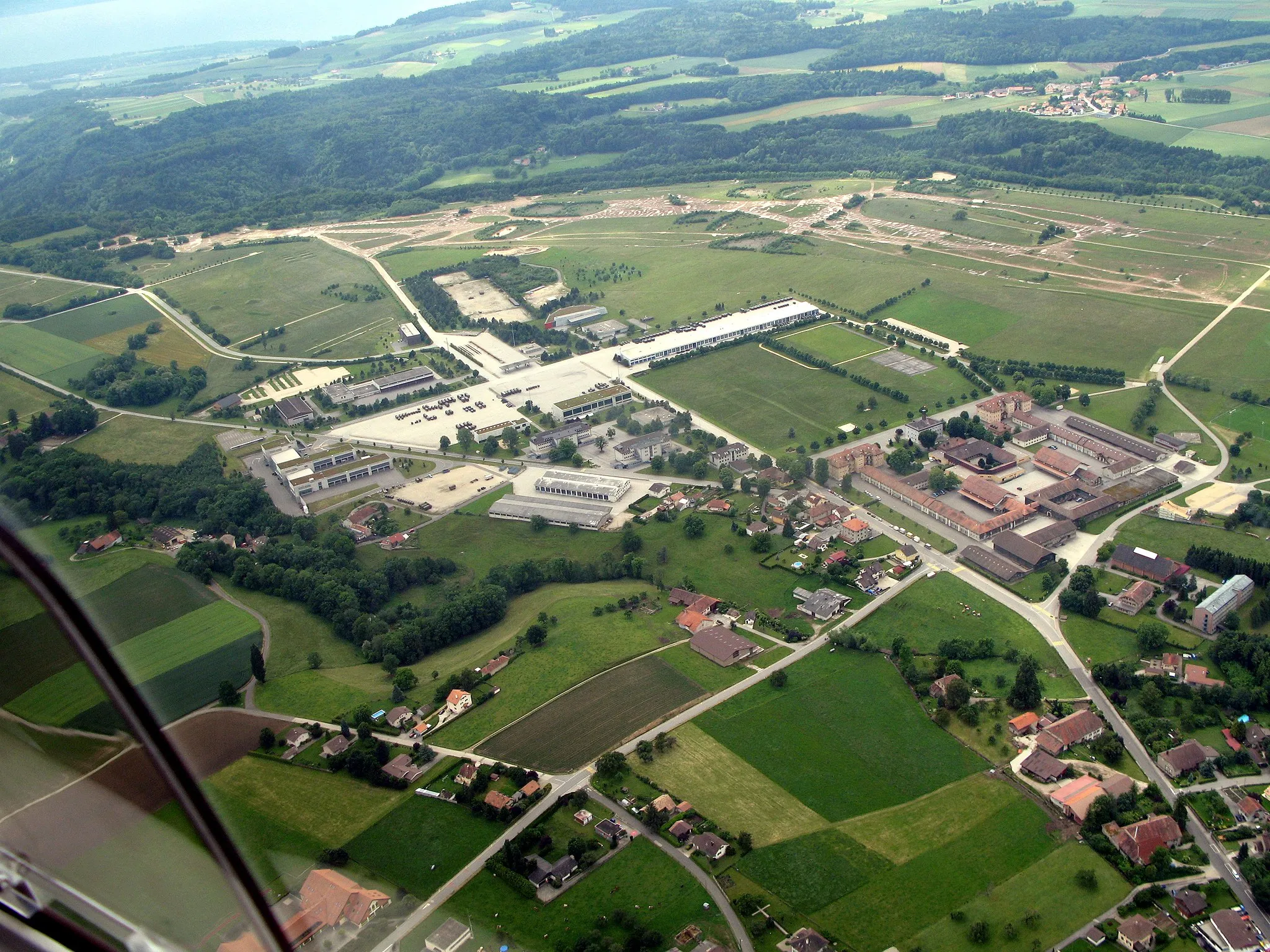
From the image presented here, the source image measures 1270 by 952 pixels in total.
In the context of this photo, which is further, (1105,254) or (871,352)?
(1105,254)

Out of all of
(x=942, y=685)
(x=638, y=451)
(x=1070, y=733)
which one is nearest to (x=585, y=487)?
(x=638, y=451)

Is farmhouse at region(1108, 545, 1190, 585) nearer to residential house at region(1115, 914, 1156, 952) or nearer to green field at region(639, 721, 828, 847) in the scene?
residential house at region(1115, 914, 1156, 952)

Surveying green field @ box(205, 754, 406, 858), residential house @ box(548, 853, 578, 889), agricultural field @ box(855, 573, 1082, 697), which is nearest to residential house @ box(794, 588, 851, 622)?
agricultural field @ box(855, 573, 1082, 697)

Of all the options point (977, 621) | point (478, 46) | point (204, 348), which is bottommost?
point (977, 621)

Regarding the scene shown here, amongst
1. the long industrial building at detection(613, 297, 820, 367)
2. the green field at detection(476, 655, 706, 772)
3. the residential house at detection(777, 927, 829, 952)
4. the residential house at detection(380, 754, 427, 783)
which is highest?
the long industrial building at detection(613, 297, 820, 367)

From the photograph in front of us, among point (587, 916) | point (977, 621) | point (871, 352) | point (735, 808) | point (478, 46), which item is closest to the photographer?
point (587, 916)

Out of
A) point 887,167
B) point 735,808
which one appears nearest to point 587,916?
point 735,808

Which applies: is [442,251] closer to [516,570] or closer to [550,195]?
[550,195]
